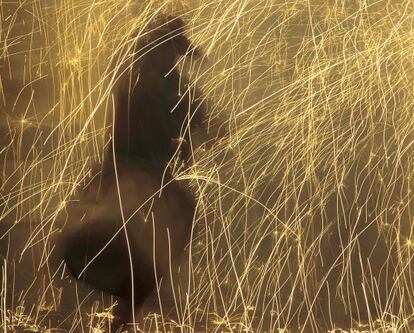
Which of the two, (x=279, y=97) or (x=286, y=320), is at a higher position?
(x=279, y=97)

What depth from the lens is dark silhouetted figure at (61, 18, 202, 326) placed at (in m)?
1.50

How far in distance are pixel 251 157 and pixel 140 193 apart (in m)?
0.33

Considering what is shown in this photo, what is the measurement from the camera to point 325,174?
5.09 ft

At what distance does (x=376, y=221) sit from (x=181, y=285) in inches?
23.1

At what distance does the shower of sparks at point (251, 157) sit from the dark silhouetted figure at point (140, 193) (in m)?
0.04

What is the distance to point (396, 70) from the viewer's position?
61.6 inches

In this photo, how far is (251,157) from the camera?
1542 mm

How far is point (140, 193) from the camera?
4.94ft

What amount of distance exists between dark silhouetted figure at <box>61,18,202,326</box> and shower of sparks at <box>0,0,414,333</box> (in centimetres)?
4

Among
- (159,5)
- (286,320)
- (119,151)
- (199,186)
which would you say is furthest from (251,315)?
(159,5)

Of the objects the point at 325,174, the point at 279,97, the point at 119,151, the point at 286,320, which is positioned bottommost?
the point at 286,320

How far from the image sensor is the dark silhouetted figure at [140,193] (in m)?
1.50

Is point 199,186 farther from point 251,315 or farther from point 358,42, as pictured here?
point 358,42

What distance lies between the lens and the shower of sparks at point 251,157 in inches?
59.4
